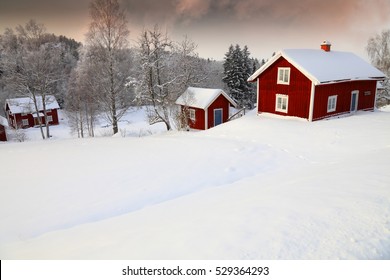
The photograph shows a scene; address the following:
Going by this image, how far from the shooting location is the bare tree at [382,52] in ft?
85.9

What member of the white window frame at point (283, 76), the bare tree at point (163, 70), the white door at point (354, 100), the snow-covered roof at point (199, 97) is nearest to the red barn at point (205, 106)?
the snow-covered roof at point (199, 97)

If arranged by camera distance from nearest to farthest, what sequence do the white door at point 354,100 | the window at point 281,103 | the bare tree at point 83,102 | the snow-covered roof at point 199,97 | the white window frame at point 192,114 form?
1. the window at point 281,103
2. the white door at point 354,100
3. the snow-covered roof at point 199,97
4. the white window frame at point 192,114
5. the bare tree at point 83,102

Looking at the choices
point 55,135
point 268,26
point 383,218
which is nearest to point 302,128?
point 268,26

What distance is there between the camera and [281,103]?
16.0 m

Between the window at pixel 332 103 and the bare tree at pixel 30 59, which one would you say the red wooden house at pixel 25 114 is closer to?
the bare tree at pixel 30 59

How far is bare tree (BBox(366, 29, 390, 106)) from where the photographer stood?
2619cm

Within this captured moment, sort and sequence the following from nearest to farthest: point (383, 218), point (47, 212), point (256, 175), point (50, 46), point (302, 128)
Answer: point (383, 218)
point (47, 212)
point (256, 175)
point (302, 128)
point (50, 46)

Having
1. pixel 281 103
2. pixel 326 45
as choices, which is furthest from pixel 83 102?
pixel 326 45

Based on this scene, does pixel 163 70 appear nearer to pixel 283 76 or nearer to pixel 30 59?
pixel 283 76

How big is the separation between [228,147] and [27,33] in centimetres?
1704

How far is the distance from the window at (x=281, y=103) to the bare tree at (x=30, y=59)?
15.8m

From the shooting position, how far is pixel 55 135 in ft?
84.5

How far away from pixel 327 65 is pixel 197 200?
45.6ft
